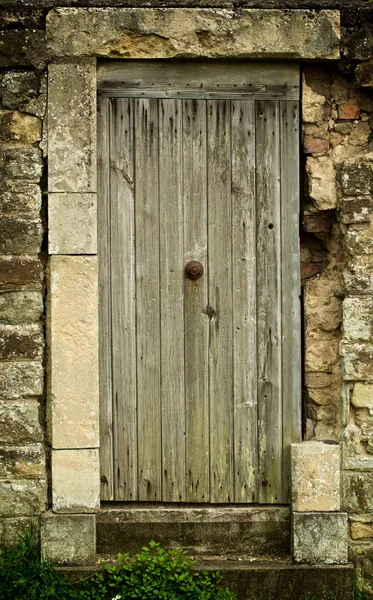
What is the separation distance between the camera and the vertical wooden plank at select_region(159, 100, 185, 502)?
418 centimetres

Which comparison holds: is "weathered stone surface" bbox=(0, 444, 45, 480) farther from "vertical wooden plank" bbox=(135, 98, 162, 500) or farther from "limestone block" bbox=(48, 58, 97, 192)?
"limestone block" bbox=(48, 58, 97, 192)

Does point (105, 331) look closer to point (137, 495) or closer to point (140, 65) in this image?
point (137, 495)

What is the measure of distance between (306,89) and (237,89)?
38cm

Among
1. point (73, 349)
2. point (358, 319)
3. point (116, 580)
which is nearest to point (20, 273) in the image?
point (73, 349)

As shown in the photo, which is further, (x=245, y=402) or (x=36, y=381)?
(x=245, y=402)

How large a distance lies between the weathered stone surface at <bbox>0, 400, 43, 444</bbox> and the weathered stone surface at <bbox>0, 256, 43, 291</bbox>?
0.61m

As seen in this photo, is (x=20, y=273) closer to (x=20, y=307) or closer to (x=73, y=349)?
(x=20, y=307)

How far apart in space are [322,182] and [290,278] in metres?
0.56

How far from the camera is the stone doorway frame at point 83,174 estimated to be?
3.98 meters

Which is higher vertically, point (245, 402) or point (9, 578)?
point (245, 402)

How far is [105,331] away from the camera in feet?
13.8

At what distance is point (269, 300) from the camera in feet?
13.9

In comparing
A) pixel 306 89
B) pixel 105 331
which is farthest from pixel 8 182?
pixel 306 89

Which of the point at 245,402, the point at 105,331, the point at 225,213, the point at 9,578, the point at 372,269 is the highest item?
the point at 225,213
